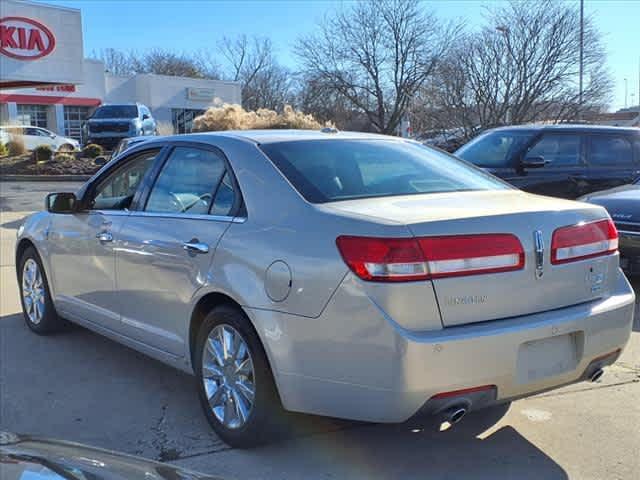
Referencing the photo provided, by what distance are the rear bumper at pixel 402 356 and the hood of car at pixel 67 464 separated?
1023mm

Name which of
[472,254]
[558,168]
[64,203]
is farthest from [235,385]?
[558,168]

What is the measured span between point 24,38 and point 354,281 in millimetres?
21266

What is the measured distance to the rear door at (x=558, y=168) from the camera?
8789mm

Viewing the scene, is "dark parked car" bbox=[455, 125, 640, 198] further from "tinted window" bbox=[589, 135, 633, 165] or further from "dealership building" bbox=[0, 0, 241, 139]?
"dealership building" bbox=[0, 0, 241, 139]

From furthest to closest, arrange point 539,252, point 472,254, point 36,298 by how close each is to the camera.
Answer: point 36,298, point 539,252, point 472,254

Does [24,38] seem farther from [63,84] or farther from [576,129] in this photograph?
[576,129]

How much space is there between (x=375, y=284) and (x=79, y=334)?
3750 mm

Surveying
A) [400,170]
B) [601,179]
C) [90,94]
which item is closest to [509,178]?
[601,179]

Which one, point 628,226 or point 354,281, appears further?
point 628,226

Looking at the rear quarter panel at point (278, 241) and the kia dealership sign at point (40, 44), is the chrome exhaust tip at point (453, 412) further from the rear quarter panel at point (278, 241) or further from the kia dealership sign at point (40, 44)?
the kia dealership sign at point (40, 44)

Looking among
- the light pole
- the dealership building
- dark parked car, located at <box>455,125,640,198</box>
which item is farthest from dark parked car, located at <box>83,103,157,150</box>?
dark parked car, located at <box>455,125,640,198</box>

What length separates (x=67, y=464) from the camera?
188 centimetres

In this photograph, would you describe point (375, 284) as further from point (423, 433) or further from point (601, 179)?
point (601, 179)

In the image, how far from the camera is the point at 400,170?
12.8ft
